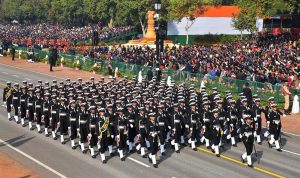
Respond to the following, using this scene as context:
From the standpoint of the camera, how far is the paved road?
59.5 ft

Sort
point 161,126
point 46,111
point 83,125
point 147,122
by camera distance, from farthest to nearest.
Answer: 1. point 46,111
2. point 83,125
3. point 161,126
4. point 147,122

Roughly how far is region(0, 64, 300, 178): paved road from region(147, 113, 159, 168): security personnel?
35 cm

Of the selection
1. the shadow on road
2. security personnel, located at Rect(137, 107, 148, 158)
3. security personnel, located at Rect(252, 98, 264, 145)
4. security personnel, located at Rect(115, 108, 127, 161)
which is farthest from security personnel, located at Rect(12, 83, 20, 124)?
security personnel, located at Rect(252, 98, 264, 145)

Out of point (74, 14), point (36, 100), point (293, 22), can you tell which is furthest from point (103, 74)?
point (74, 14)

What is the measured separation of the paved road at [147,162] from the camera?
59.5 feet

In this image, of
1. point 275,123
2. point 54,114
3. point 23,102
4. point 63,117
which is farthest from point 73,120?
point 275,123

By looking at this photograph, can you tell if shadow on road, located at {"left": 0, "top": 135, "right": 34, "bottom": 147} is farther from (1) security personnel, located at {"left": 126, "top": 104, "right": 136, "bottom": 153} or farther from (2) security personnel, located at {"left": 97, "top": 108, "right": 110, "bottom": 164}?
(1) security personnel, located at {"left": 126, "top": 104, "right": 136, "bottom": 153}

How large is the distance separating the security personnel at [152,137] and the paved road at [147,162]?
346 mm

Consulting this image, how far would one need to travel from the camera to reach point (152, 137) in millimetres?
18891

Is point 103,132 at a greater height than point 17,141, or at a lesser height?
greater

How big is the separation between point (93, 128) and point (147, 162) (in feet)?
8.31

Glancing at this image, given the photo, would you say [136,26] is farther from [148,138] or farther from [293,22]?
[148,138]

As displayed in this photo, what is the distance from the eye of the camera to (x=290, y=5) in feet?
180

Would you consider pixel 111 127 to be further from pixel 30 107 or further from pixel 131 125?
pixel 30 107
